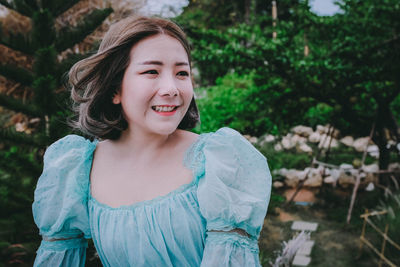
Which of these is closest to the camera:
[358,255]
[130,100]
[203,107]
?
[130,100]

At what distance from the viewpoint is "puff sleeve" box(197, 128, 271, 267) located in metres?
1.09

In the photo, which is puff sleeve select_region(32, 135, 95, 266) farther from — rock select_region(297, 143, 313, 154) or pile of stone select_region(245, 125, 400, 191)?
rock select_region(297, 143, 313, 154)

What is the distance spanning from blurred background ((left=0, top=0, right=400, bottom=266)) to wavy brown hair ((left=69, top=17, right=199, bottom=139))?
656 millimetres

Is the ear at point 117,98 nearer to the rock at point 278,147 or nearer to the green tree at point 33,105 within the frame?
the green tree at point 33,105

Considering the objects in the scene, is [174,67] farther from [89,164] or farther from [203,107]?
[203,107]

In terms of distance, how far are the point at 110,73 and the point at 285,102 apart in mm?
3147

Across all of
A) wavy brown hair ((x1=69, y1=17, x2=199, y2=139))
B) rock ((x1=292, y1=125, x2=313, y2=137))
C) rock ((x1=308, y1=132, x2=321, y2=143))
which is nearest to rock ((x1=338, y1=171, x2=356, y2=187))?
rock ((x1=308, y1=132, x2=321, y2=143))

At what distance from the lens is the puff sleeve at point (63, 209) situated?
1349 mm

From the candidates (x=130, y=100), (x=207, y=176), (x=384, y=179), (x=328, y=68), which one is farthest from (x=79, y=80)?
(x=384, y=179)

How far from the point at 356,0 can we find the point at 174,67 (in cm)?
359

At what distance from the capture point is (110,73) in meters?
1.31

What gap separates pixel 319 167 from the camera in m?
4.64

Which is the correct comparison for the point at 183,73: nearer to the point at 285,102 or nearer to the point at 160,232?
the point at 160,232

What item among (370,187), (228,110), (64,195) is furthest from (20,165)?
(370,187)
